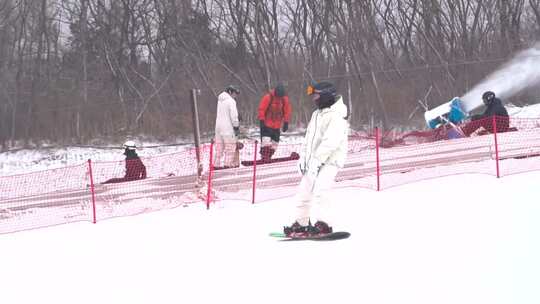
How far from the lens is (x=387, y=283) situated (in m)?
6.46

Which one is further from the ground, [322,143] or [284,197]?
[322,143]

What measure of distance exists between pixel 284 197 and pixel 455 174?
3271 mm

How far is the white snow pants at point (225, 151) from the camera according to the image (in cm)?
1584

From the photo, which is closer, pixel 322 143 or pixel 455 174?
pixel 322 143

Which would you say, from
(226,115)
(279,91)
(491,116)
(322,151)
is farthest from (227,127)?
(322,151)

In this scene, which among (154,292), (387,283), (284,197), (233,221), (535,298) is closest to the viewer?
(535,298)

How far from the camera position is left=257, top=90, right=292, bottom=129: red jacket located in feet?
53.0

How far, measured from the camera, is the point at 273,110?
16281mm

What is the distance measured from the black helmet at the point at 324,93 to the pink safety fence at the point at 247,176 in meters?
3.98

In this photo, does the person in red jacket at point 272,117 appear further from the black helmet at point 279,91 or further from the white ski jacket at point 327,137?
the white ski jacket at point 327,137

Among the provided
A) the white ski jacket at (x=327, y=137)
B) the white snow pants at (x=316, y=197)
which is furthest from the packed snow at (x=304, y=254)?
the white ski jacket at (x=327, y=137)

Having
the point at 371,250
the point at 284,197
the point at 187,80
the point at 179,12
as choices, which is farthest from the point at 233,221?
the point at 179,12

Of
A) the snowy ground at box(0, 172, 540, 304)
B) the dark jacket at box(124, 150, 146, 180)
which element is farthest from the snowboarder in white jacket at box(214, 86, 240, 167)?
the snowy ground at box(0, 172, 540, 304)

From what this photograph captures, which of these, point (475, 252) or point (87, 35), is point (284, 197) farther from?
point (87, 35)
